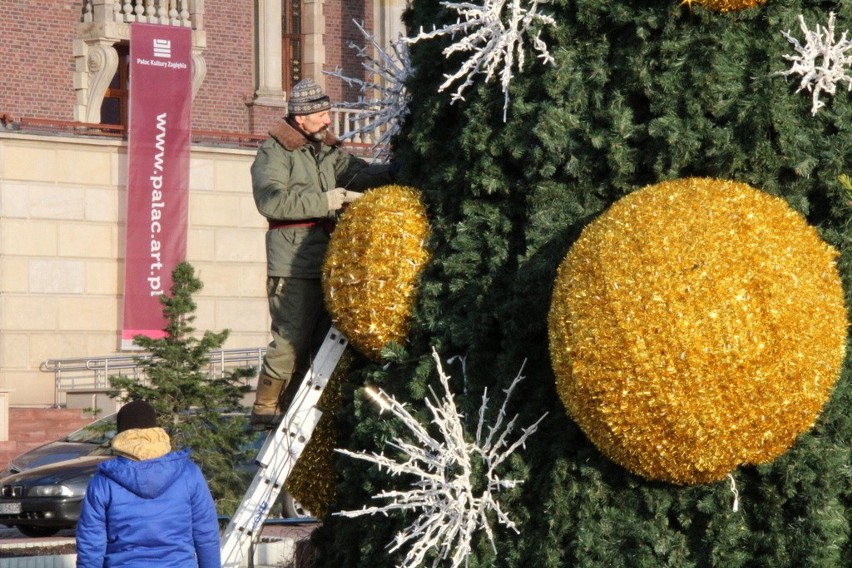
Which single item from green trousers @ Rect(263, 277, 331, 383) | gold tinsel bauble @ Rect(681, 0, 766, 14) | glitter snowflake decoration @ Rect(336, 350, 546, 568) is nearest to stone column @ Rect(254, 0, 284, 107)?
green trousers @ Rect(263, 277, 331, 383)

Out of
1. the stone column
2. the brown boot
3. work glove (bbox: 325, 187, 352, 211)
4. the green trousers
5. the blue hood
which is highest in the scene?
the stone column

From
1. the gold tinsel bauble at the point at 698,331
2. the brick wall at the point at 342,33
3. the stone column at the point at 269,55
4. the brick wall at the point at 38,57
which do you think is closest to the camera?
the gold tinsel bauble at the point at 698,331

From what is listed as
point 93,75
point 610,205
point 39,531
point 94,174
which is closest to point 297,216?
point 610,205

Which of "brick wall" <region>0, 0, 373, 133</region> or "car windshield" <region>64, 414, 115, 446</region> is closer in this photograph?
"car windshield" <region>64, 414, 115, 446</region>

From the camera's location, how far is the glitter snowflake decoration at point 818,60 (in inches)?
221

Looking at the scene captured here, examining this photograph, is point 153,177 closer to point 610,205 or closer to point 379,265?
point 379,265

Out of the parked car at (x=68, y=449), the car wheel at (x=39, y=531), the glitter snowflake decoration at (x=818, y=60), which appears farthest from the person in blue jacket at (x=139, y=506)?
the parked car at (x=68, y=449)

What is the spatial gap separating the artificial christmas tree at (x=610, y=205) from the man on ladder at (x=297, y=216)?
32.3 inches

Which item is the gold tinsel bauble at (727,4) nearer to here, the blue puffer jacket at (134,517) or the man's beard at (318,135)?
the man's beard at (318,135)

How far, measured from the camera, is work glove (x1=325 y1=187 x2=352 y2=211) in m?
6.98

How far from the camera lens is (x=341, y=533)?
684cm

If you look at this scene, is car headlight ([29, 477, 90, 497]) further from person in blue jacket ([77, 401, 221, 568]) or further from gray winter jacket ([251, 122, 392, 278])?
person in blue jacket ([77, 401, 221, 568])

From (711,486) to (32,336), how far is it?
1993 centimetres

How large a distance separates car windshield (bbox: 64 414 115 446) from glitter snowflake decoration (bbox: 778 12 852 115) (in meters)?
10.6
